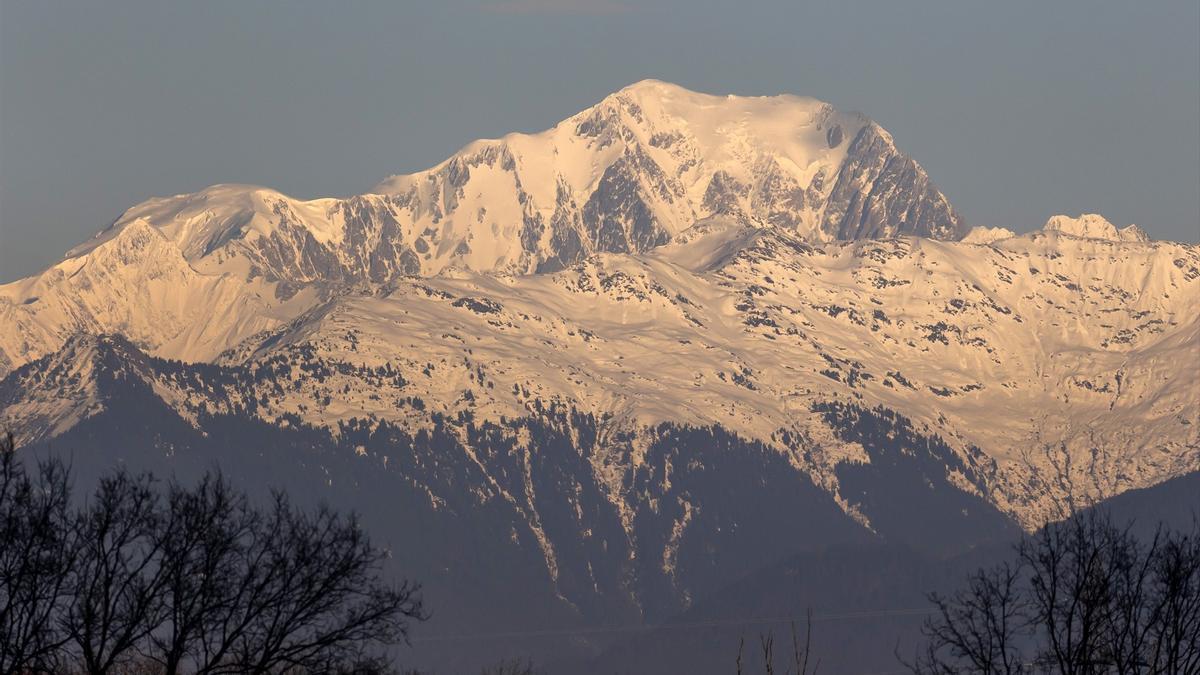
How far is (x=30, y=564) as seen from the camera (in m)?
83.7

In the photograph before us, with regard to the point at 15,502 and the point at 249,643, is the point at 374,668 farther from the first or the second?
the point at 15,502

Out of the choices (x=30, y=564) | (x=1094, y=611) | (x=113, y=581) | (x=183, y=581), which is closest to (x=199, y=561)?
(x=183, y=581)

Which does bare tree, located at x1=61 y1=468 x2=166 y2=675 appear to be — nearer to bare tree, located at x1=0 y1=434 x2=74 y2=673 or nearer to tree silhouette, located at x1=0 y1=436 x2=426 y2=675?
tree silhouette, located at x1=0 y1=436 x2=426 y2=675

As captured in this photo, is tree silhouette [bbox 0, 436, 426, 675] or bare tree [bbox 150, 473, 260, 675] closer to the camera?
tree silhouette [bbox 0, 436, 426, 675]

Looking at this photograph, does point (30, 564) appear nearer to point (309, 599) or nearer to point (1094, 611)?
point (309, 599)

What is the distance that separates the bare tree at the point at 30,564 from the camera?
81688mm

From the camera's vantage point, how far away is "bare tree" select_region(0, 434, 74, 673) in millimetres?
81688

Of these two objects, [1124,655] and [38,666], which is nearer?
[38,666]

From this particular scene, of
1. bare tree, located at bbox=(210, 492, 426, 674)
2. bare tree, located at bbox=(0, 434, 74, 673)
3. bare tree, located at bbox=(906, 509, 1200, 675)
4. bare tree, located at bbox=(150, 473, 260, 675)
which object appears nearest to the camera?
bare tree, located at bbox=(0, 434, 74, 673)

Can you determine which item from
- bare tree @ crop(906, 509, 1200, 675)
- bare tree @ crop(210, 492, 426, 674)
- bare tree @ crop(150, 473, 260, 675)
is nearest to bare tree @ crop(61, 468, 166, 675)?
bare tree @ crop(150, 473, 260, 675)

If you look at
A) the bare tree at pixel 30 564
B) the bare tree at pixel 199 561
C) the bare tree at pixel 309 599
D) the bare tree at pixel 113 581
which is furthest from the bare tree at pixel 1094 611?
the bare tree at pixel 30 564

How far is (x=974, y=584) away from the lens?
305ft

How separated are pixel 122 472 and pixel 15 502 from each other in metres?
5.24

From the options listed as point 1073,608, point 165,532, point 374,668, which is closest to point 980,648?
point 1073,608
